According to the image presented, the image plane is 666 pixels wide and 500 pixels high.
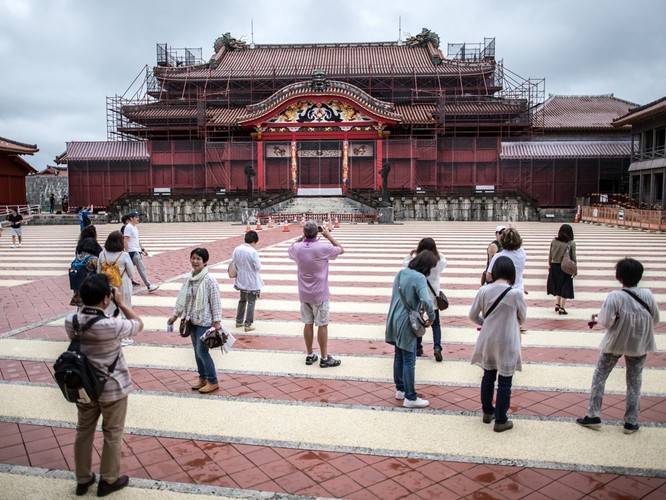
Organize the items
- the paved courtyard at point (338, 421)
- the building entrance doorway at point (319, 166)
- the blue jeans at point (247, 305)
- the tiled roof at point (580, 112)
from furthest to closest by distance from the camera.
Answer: the tiled roof at point (580, 112) < the building entrance doorway at point (319, 166) < the blue jeans at point (247, 305) < the paved courtyard at point (338, 421)

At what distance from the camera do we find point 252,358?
750cm

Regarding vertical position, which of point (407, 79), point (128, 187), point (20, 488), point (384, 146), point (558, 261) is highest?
point (407, 79)

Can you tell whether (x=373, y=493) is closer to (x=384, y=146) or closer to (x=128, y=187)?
(x=384, y=146)

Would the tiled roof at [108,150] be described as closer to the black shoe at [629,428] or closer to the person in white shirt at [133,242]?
the person in white shirt at [133,242]

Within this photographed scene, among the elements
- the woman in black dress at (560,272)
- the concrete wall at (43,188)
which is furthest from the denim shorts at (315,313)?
the concrete wall at (43,188)

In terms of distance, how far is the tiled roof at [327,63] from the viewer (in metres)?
43.9

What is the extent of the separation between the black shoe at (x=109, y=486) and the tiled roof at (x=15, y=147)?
41539 millimetres

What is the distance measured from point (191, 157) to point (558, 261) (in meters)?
35.4

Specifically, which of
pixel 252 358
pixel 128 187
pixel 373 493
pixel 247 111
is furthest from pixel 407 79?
pixel 373 493

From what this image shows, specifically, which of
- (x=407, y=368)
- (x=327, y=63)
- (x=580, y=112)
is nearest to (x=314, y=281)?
(x=407, y=368)

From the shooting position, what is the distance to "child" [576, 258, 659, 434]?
205 inches

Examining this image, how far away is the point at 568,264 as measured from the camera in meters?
9.31

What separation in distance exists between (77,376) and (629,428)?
4.80 metres

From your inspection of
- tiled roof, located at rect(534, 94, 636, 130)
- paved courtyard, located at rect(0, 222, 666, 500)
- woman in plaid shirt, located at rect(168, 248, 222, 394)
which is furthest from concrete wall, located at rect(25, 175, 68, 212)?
woman in plaid shirt, located at rect(168, 248, 222, 394)
